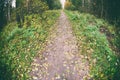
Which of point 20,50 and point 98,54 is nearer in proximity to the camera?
point 98,54

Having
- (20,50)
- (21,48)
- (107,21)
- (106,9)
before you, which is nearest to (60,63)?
(20,50)

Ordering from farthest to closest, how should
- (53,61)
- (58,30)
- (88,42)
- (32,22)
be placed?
(32,22), (58,30), (88,42), (53,61)

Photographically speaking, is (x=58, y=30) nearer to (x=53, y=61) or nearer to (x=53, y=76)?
(x=53, y=61)

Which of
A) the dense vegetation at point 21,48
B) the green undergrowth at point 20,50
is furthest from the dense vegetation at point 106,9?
the green undergrowth at point 20,50

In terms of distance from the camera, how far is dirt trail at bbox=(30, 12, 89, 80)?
392 inches

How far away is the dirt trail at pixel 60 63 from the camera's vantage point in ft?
32.6

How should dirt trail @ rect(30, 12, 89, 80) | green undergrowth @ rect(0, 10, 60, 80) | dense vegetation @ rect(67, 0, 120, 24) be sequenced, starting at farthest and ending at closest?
1. dense vegetation @ rect(67, 0, 120, 24)
2. green undergrowth @ rect(0, 10, 60, 80)
3. dirt trail @ rect(30, 12, 89, 80)

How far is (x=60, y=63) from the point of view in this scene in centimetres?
1112

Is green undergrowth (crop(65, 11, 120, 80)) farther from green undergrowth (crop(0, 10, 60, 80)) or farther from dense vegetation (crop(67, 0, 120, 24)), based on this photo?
dense vegetation (crop(67, 0, 120, 24))

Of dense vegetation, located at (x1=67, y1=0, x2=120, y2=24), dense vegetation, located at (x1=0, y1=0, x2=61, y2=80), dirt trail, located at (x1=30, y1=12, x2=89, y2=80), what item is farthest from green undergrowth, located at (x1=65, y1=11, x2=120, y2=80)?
dense vegetation, located at (x1=67, y1=0, x2=120, y2=24)

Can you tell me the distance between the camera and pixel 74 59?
11.6 meters

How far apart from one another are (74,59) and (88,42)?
2.75 metres

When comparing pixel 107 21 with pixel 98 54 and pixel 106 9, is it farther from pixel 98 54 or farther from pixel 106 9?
pixel 98 54

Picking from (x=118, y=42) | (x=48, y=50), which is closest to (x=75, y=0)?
Result: (x=118, y=42)
